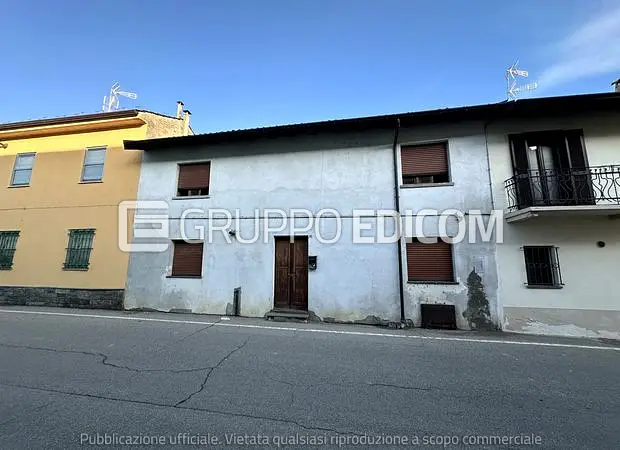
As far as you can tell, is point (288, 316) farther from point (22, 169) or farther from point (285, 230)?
point (22, 169)

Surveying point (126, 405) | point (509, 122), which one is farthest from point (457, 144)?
point (126, 405)

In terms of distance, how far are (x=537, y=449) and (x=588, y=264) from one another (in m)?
6.68

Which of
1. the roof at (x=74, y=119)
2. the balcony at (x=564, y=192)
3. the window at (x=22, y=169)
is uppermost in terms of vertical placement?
the roof at (x=74, y=119)

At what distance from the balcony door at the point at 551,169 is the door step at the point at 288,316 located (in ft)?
21.2

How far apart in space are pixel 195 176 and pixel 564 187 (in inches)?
430

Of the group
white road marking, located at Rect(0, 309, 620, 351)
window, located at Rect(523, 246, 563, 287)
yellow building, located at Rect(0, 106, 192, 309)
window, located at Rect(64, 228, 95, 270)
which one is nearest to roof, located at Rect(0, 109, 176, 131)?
yellow building, located at Rect(0, 106, 192, 309)

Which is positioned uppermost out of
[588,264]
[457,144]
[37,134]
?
[37,134]

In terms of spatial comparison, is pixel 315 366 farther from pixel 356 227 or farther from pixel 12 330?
pixel 12 330

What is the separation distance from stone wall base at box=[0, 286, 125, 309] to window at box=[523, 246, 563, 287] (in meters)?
12.2

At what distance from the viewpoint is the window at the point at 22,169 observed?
11641mm

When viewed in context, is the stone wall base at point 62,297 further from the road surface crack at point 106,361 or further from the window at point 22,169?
the road surface crack at point 106,361

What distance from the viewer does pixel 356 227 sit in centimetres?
874

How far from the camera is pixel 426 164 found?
8.77m

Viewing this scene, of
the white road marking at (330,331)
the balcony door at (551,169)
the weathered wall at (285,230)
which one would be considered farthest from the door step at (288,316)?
the balcony door at (551,169)
